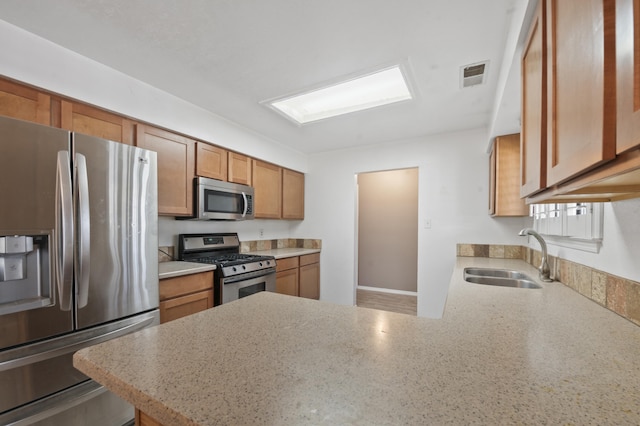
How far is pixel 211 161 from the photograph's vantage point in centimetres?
264

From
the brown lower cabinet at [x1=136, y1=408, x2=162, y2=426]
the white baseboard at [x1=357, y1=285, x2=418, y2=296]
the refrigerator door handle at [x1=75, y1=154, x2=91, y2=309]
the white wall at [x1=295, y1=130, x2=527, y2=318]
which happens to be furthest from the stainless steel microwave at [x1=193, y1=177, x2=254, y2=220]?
the white baseboard at [x1=357, y1=285, x2=418, y2=296]

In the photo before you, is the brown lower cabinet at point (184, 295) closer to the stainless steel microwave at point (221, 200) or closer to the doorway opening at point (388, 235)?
the stainless steel microwave at point (221, 200)

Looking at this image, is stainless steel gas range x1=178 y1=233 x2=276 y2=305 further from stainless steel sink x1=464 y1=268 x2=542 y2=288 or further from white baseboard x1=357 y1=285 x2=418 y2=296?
white baseboard x1=357 y1=285 x2=418 y2=296

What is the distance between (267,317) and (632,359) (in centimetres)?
99

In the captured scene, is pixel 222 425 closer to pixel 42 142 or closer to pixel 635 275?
pixel 635 275

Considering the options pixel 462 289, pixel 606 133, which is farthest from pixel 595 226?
pixel 606 133

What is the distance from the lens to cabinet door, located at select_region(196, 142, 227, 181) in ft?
8.28

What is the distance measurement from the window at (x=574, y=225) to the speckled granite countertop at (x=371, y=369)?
45 centimetres

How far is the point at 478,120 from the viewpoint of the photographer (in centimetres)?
276

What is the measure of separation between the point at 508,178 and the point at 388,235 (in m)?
2.67

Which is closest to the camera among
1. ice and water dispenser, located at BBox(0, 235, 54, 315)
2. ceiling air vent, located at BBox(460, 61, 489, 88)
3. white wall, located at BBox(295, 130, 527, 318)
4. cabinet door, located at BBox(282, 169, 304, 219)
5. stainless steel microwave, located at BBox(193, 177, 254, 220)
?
ice and water dispenser, located at BBox(0, 235, 54, 315)

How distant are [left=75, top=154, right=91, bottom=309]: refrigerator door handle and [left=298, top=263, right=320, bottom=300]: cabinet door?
2355mm

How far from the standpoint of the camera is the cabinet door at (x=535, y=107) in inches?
36.8

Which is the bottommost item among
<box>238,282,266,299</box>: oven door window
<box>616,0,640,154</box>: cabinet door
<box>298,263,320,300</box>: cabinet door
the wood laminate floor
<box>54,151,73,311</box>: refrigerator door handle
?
the wood laminate floor
